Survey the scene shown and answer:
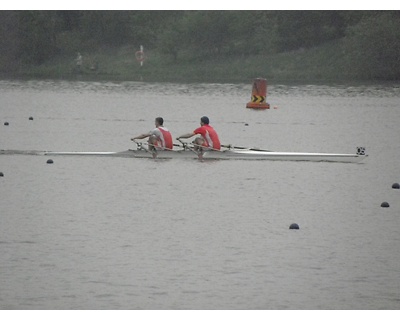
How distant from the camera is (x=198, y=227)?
22.1 m

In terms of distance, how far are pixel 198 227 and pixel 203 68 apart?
67322mm

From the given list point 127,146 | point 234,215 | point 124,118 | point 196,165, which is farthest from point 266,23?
point 234,215

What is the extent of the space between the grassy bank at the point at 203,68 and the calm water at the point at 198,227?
129ft

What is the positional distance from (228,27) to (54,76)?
13249 millimetres

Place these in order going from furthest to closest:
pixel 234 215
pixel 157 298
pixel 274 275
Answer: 1. pixel 234 215
2. pixel 274 275
3. pixel 157 298

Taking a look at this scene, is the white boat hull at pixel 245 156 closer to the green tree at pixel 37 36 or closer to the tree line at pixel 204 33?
the tree line at pixel 204 33

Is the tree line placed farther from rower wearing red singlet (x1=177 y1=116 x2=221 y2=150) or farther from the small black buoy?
the small black buoy

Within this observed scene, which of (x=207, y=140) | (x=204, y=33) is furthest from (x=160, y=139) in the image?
(x=204, y=33)

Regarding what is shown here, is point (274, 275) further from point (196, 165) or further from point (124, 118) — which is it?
point (124, 118)

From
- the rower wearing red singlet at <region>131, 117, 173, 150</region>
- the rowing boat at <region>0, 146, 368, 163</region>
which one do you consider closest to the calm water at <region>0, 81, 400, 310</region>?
the rowing boat at <region>0, 146, 368, 163</region>

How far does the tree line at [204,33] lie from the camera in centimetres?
7806

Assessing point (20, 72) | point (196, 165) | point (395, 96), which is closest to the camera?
point (196, 165)

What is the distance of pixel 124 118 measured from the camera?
5009 cm

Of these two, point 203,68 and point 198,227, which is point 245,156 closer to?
point 198,227
